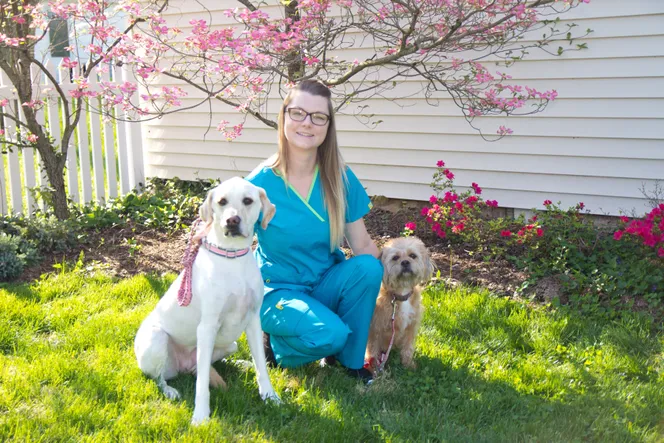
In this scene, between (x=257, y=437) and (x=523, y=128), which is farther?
(x=523, y=128)

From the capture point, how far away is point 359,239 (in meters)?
3.58

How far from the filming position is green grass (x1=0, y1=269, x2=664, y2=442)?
2661 mm

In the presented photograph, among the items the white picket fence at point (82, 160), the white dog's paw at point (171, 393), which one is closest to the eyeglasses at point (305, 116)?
the white dog's paw at point (171, 393)

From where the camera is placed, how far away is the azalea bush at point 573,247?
4.10 metres

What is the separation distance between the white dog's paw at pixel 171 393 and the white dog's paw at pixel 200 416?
0.24m

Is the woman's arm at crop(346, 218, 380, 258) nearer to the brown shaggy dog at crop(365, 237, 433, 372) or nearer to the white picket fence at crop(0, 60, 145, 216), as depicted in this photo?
the brown shaggy dog at crop(365, 237, 433, 372)

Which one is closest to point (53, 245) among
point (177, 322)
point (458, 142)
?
point (177, 322)

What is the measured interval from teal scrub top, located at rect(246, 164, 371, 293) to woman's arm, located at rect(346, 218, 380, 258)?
21 cm

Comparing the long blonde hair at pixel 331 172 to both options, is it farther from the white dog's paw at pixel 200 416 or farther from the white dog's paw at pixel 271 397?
the white dog's paw at pixel 200 416

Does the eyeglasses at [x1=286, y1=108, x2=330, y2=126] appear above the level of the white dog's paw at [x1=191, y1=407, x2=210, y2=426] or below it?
above

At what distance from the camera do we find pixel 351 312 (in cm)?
326

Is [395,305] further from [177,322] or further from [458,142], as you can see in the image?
[458,142]

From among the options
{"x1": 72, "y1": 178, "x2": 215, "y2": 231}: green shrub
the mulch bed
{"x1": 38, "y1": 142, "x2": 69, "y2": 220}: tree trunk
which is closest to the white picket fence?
{"x1": 38, "y1": 142, "x2": 69, "y2": 220}: tree trunk

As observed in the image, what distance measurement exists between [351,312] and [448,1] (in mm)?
2439
